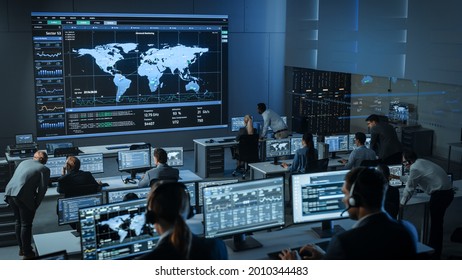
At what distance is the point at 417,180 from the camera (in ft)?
20.8

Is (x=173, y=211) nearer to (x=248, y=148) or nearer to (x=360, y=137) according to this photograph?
(x=360, y=137)

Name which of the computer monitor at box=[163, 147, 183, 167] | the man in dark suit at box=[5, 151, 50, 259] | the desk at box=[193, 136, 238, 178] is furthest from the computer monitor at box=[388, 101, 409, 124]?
the man in dark suit at box=[5, 151, 50, 259]

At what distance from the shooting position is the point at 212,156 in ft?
34.4

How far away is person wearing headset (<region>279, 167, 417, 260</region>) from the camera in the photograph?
9.64ft

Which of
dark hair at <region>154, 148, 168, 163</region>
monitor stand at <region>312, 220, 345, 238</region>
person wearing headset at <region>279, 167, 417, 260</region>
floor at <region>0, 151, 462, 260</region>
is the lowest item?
floor at <region>0, 151, 462, 260</region>

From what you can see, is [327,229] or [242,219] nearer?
[242,219]

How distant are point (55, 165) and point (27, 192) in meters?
1.56

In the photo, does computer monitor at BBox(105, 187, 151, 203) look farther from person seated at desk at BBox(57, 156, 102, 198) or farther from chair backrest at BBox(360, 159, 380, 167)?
chair backrest at BBox(360, 159, 380, 167)

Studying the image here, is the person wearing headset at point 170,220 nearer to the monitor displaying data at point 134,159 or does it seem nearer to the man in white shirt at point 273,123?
the monitor displaying data at point 134,159

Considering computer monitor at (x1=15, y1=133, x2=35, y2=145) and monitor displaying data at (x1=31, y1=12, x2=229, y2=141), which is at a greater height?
monitor displaying data at (x1=31, y1=12, x2=229, y2=141)

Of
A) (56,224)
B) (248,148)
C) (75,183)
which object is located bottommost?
(56,224)

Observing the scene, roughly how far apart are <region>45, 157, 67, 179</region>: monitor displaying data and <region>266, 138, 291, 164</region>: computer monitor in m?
3.04

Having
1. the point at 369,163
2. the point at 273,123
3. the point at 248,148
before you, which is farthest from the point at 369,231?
the point at 273,123
